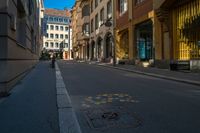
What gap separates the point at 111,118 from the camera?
267 inches

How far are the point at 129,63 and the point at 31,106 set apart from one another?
87.5ft

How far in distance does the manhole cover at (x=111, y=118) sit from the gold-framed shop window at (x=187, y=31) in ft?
42.2

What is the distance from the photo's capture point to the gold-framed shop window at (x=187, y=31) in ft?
66.2

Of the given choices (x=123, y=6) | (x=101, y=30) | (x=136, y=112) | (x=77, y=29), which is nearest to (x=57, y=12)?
(x=77, y=29)

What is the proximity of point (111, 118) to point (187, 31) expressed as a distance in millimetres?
15067

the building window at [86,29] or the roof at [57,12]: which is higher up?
the roof at [57,12]

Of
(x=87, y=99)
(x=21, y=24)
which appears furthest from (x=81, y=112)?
(x=21, y=24)

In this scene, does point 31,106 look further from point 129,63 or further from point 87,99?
point 129,63

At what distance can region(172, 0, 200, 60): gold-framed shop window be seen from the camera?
20188 millimetres

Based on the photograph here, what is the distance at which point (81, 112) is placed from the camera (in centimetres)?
745

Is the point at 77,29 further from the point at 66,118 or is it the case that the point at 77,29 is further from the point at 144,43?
the point at 66,118

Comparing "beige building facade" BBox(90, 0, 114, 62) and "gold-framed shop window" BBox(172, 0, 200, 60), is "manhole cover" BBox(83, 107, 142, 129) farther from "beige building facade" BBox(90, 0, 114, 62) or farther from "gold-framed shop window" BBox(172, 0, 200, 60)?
"beige building facade" BBox(90, 0, 114, 62)

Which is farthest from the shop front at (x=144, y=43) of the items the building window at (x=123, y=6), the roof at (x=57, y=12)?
the roof at (x=57, y=12)

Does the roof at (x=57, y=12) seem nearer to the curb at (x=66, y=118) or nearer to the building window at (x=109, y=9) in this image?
the building window at (x=109, y=9)
